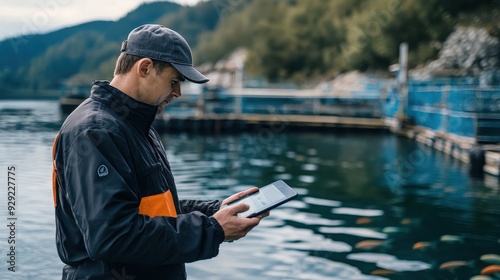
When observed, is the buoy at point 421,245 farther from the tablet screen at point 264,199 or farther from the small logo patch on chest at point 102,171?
the small logo patch on chest at point 102,171

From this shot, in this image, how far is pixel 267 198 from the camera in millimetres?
2475

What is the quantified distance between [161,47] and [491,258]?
6492 mm

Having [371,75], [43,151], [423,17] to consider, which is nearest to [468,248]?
[43,151]

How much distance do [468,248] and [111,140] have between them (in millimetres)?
7020

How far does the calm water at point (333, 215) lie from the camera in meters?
6.86

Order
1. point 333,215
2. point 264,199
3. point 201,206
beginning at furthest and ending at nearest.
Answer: point 333,215
point 201,206
point 264,199

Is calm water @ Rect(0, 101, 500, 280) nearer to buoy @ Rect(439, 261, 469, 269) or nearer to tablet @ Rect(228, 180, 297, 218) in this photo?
buoy @ Rect(439, 261, 469, 269)

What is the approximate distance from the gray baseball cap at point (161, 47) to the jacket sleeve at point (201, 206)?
0.75 m

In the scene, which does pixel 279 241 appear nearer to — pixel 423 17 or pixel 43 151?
pixel 43 151

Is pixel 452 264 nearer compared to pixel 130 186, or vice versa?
pixel 130 186

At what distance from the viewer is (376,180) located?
47.9 ft

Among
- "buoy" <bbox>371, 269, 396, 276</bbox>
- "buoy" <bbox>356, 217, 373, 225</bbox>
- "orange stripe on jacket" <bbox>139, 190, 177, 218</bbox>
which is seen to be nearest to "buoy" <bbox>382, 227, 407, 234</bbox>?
"buoy" <bbox>356, 217, 373, 225</bbox>

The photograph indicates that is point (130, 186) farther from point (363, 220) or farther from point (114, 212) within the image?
point (363, 220)

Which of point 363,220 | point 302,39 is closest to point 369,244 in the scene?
point 363,220
